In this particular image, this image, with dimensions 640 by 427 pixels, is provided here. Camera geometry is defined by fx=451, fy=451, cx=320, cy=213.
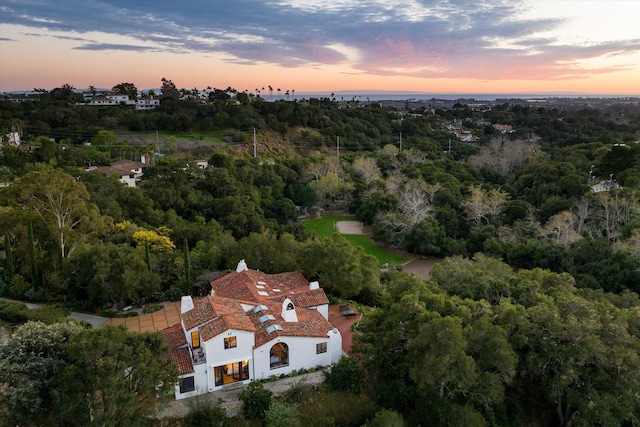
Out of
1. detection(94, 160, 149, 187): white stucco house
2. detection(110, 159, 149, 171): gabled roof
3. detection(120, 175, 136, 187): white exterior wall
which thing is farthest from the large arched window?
detection(110, 159, 149, 171): gabled roof

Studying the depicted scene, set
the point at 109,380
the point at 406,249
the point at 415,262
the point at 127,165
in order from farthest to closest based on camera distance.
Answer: the point at 127,165
the point at 406,249
the point at 415,262
the point at 109,380

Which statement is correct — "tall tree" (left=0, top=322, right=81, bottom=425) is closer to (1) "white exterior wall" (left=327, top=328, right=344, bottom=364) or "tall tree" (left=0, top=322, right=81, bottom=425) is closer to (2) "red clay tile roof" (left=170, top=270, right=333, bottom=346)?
(2) "red clay tile roof" (left=170, top=270, right=333, bottom=346)

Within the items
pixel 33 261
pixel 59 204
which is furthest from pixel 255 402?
pixel 59 204

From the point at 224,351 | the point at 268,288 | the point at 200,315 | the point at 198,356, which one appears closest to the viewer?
the point at 224,351

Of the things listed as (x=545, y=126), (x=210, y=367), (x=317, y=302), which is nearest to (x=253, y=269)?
(x=317, y=302)

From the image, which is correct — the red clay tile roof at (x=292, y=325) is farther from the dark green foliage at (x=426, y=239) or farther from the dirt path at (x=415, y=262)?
the dark green foliage at (x=426, y=239)

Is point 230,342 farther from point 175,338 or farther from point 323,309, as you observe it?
point 323,309

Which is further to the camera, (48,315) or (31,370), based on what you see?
(48,315)

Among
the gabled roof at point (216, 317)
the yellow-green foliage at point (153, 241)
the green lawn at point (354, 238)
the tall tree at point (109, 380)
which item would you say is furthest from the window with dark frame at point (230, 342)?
the green lawn at point (354, 238)
